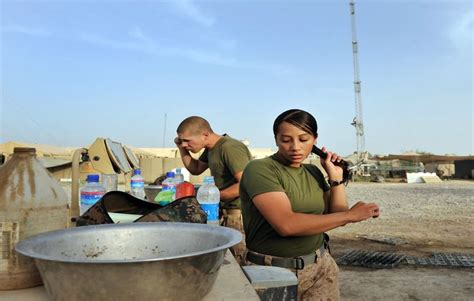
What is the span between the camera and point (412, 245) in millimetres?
8844

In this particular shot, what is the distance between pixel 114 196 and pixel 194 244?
837 mm

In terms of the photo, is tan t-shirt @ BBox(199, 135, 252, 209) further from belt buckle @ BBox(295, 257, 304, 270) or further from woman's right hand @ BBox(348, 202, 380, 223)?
woman's right hand @ BBox(348, 202, 380, 223)

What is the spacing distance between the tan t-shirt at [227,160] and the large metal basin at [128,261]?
2.07 metres

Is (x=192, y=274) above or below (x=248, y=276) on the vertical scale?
above

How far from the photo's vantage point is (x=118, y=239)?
4.92 feet

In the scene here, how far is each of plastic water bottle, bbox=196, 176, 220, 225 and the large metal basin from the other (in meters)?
1.18

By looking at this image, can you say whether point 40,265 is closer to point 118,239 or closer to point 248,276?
point 118,239

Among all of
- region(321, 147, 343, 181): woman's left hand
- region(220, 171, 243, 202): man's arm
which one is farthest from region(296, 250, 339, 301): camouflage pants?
region(220, 171, 243, 202): man's arm

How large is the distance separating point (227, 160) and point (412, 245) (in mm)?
6640

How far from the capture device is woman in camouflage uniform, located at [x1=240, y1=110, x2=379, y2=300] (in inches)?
88.1

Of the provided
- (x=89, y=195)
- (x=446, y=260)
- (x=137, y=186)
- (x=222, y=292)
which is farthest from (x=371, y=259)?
(x=222, y=292)

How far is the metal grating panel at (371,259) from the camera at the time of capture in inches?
278

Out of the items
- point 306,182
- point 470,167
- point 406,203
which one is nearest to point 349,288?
Answer: point 306,182

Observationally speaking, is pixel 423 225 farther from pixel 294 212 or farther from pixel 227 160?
pixel 294 212
